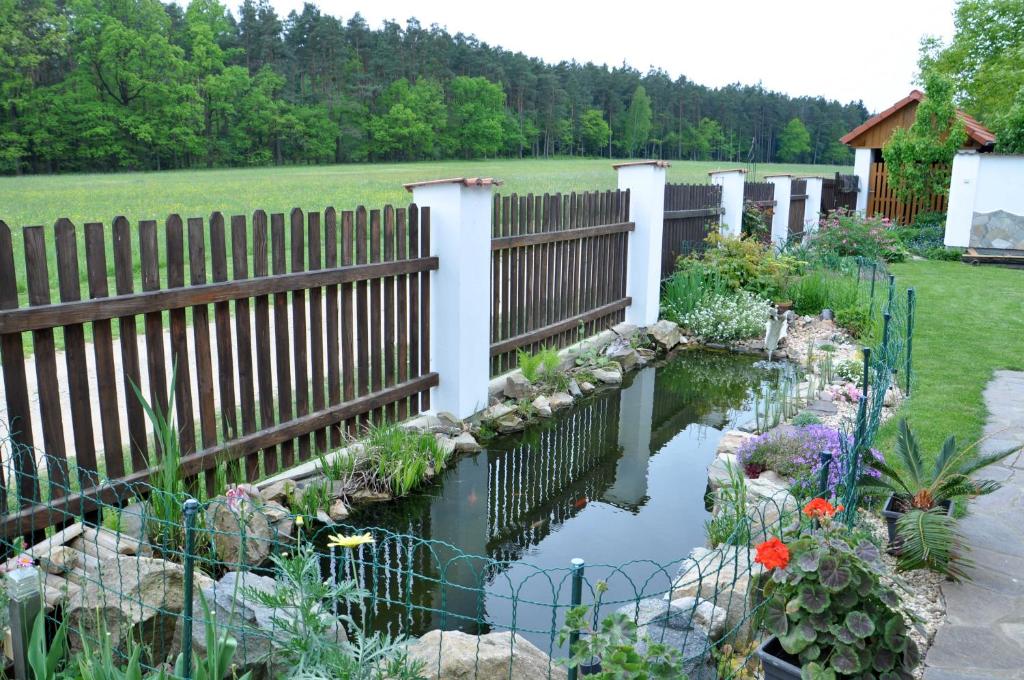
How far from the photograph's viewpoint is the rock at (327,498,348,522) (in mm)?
4496

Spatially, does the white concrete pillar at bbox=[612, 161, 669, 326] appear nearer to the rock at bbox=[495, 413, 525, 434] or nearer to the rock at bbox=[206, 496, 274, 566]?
the rock at bbox=[495, 413, 525, 434]

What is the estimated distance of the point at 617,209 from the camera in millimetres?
9047

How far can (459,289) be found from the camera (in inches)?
231

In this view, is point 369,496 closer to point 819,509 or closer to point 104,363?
point 104,363

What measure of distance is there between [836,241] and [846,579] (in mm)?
13736

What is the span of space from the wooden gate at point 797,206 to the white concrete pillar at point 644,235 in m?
6.44

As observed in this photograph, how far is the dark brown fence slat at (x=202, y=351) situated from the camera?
414 cm

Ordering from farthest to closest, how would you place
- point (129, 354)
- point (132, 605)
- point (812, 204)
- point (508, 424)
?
point (812, 204) < point (508, 424) < point (129, 354) < point (132, 605)

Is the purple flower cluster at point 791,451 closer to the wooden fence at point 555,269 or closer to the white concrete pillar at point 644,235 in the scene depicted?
the wooden fence at point 555,269

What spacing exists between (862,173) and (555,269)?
1655 centimetres

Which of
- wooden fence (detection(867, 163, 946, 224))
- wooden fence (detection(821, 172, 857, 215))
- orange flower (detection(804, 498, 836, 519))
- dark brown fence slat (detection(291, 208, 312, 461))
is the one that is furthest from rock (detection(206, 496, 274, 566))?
wooden fence (detection(867, 163, 946, 224))

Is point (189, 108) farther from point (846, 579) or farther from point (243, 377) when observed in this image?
point (846, 579)

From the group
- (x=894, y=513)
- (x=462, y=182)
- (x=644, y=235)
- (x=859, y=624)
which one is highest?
(x=462, y=182)

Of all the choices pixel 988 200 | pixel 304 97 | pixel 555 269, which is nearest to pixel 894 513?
pixel 555 269
